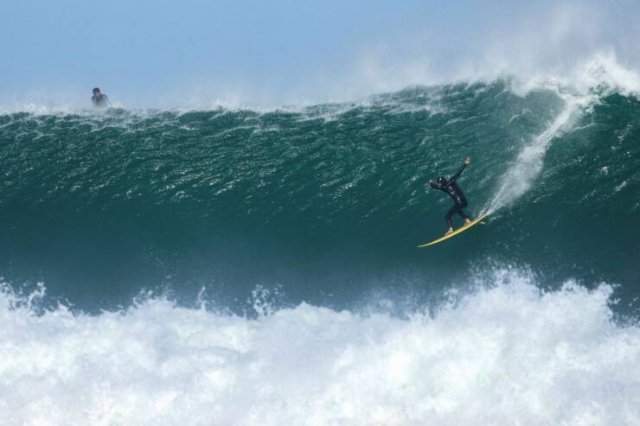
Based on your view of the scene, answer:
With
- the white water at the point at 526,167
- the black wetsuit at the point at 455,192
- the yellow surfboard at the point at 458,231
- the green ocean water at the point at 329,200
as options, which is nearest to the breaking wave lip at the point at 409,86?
the green ocean water at the point at 329,200

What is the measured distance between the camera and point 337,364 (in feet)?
73.2

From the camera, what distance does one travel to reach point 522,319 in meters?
22.4

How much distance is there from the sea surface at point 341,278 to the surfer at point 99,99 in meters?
4.37

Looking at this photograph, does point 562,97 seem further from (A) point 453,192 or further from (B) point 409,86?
(A) point 453,192

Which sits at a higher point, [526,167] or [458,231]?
[526,167]

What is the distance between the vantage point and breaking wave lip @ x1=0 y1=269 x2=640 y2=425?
835 inches

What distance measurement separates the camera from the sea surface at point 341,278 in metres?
21.7

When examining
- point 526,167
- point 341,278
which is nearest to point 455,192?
point 526,167

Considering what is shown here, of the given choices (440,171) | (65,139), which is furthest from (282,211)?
(65,139)

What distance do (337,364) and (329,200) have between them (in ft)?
20.1

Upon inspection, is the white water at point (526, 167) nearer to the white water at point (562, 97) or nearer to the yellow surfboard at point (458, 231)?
the white water at point (562, 97)

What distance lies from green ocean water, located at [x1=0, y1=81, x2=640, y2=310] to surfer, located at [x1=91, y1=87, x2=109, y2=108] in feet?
6.95

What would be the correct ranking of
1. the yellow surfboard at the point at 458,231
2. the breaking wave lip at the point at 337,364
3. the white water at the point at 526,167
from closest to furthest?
Result: the breaking wave lip at the point at 337,364
the yellow surfboard at the point at 458,231
the white water at the point at 526,167

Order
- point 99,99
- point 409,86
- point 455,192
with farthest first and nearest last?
point 99,99, point 409,86, point 455,192
